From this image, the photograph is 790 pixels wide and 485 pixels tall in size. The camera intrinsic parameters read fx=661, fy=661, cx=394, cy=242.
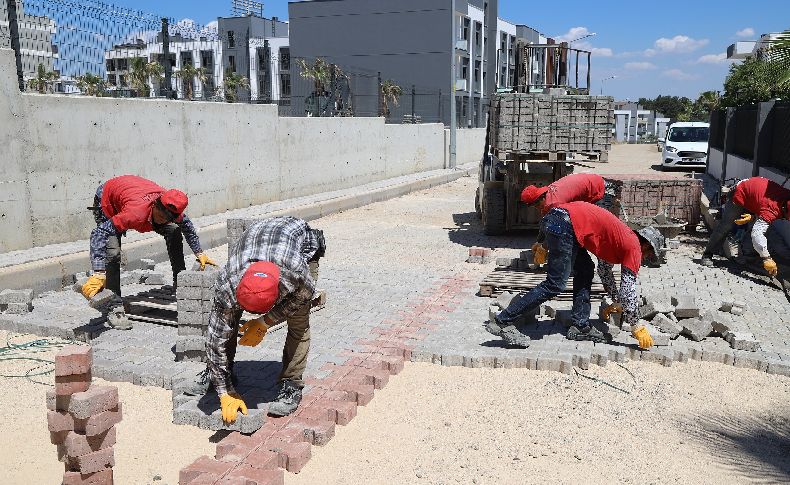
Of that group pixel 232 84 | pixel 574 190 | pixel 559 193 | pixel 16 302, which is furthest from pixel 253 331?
pixel 232 84

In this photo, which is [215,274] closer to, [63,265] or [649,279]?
[63,265]

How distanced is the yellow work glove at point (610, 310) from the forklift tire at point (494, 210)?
196 inches

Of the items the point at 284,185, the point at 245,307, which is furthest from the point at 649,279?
the point at 284,185

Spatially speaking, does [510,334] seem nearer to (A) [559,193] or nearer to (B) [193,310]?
(A) [559,193]

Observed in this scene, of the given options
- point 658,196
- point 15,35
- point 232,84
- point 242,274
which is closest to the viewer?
point 242,274

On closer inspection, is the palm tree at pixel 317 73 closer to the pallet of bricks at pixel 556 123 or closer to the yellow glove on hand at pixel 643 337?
the pallet of bricks at pixel 556 123

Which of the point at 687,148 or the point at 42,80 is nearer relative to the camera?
the point at 42,80

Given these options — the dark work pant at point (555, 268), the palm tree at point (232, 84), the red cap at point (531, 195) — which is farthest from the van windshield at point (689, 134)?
the dark work pant at point (555, 268)

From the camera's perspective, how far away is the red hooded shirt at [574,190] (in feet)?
22.0

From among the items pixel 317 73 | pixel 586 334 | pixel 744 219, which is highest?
pixel 317 73

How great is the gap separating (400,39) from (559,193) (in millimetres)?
35400

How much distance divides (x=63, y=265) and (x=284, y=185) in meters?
7.25

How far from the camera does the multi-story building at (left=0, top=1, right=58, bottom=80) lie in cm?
891

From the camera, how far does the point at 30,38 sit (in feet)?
30.3
